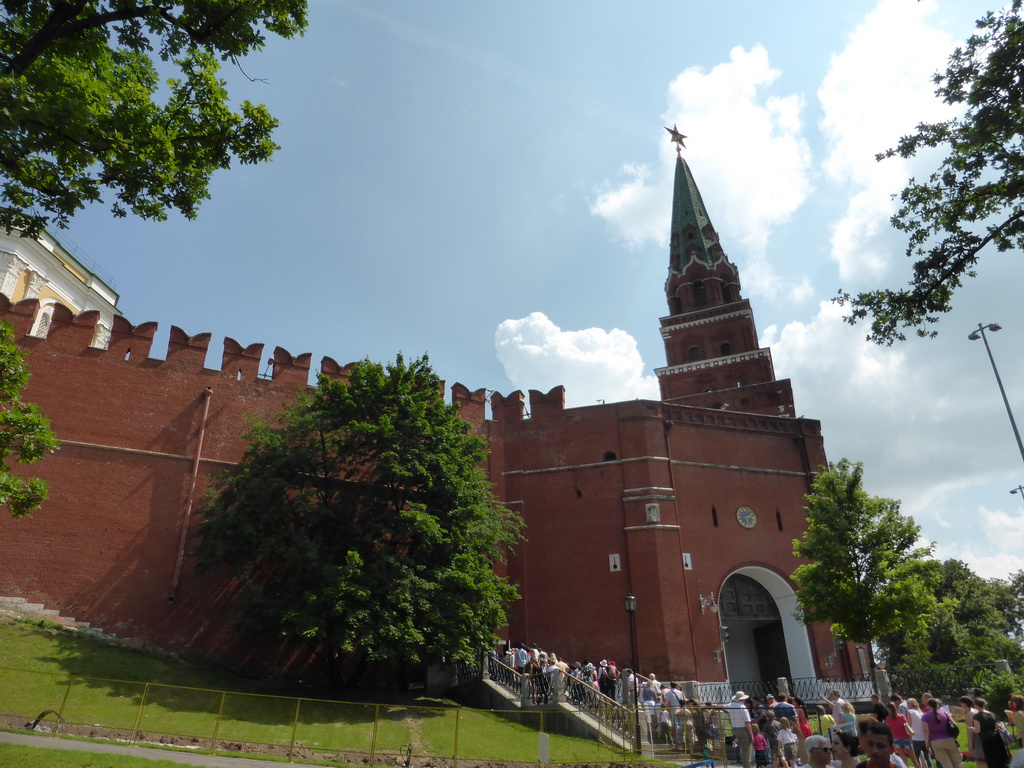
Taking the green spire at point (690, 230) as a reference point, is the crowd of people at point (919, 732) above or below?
below

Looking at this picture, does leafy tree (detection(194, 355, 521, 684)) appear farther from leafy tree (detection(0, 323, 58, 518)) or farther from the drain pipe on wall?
leafy tree (detection(0, 323, 58, 518))

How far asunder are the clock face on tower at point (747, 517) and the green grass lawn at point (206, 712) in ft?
39.5

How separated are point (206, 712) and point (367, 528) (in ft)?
17.8

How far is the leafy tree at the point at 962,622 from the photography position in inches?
1485

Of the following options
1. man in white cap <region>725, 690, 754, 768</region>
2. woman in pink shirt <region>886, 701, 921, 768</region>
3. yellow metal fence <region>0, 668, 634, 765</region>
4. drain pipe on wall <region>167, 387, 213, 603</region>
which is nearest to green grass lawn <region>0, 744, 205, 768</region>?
yellow metal fence <region>0, 668, 634, 765</region>

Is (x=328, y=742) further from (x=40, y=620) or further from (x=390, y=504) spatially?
(x=40, y=620)

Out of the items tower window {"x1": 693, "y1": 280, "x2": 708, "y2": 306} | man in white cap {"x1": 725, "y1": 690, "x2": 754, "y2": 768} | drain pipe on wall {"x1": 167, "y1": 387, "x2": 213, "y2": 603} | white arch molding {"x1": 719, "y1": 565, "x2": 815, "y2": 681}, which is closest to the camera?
man in white cap {"x1": 725, "y1": 690, "x2": 754, "y2": 768}

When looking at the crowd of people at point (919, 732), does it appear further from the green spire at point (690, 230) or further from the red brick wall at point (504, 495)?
the green spire at point (690, 230)

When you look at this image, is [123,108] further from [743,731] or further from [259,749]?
[743,731]

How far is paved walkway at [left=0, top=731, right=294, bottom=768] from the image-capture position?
10.2m

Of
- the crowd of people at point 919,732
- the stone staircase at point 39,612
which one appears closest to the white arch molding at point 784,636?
the crowd of people at point 919,732

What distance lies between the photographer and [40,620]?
16.8 metres

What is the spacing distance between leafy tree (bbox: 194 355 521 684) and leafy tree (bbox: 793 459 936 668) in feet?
30.0

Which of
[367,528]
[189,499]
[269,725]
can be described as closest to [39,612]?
[189,499]
